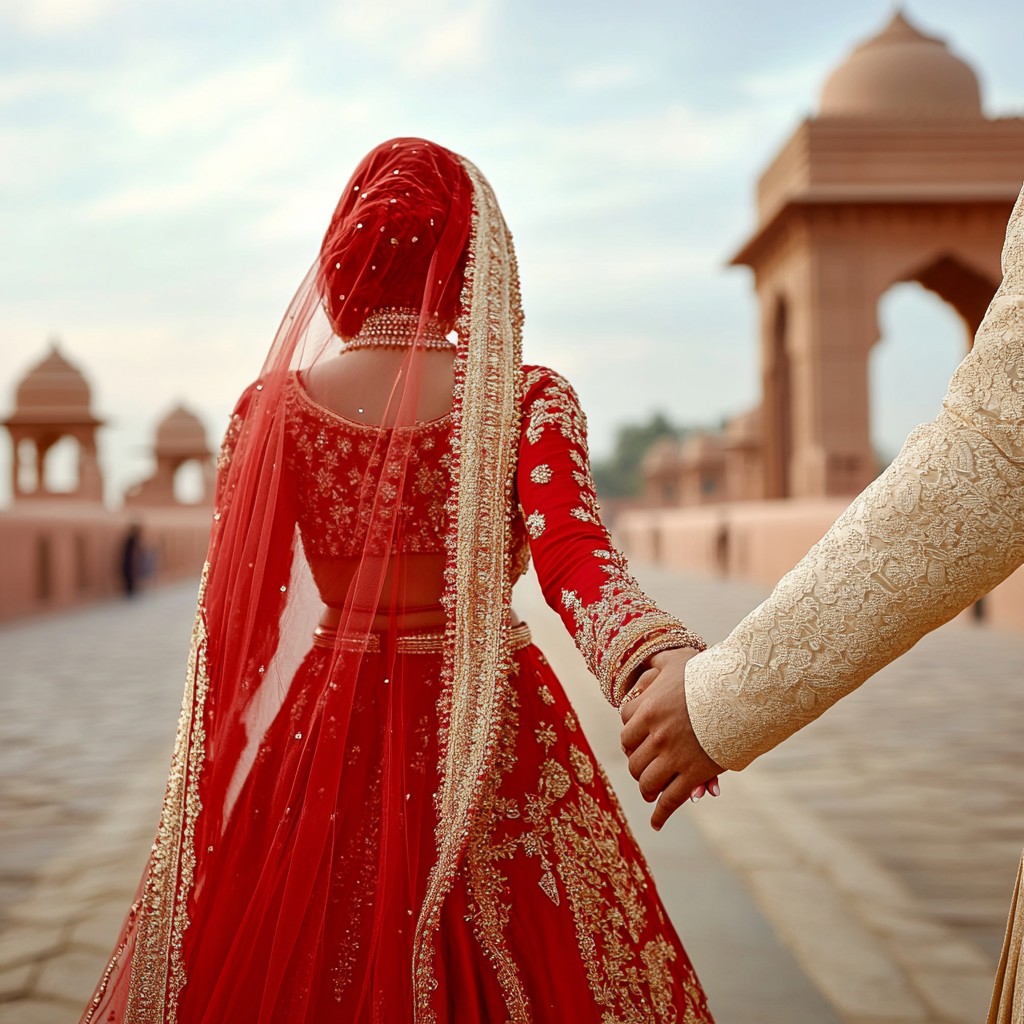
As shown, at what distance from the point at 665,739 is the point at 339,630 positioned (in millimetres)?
486

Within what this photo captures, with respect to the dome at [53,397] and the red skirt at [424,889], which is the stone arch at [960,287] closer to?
the red skirt at [424,889]

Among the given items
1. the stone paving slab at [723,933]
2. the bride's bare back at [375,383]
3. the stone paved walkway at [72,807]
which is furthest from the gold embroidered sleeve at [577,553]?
the stone paved walkway at [72,807]

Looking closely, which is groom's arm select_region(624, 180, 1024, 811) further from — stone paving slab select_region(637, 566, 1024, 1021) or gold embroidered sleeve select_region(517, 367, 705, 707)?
stone paving slab select_region(637, 566, 1024, 1021)

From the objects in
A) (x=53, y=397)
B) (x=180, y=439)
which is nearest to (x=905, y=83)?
(x=53, y=397)

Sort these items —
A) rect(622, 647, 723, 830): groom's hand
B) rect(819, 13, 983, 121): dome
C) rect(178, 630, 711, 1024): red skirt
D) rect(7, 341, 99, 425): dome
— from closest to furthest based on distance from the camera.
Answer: rect(622, 647, 723, 830): groom's hand
rect(178, 630, 711, 1024): red skirt
rect(819, 13, 983, 121): dome
rect(7, 341, 99, 425): dome

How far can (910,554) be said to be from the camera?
0.95 meters

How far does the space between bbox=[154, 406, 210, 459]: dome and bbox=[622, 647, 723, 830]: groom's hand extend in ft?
86.6

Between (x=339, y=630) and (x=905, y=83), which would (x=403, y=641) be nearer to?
(x=339, y=630)

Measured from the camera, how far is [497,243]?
5.15 feet

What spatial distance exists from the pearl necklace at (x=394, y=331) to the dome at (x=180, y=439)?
25918 mm

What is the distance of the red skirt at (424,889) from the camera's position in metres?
1.30

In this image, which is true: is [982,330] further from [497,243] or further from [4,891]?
[4,891]

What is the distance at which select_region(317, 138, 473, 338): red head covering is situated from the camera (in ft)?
4.98

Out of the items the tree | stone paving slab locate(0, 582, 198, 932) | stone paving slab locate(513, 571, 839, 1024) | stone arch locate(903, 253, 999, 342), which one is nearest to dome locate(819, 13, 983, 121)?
stone arch locate(903, 253, 999, 342)
